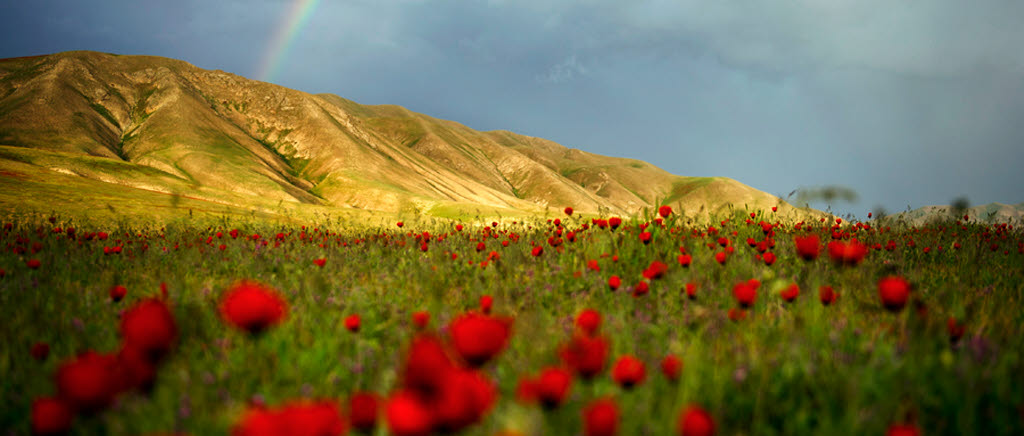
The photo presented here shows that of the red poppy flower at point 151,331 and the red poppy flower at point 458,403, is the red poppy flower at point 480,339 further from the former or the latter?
the red poppy flower at point 151,331

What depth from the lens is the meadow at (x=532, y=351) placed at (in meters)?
1.25

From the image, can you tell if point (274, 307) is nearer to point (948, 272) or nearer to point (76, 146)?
point (948, 272)

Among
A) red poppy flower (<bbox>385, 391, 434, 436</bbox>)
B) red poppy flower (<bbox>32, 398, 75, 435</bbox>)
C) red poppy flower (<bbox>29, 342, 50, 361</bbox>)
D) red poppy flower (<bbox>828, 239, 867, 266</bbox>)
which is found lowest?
red poppy flower (<bbox>29, 342, 50, 361</bbox>)

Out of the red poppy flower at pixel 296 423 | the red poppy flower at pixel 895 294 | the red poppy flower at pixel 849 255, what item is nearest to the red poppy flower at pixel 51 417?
the red poppy flower at pixel 296 423

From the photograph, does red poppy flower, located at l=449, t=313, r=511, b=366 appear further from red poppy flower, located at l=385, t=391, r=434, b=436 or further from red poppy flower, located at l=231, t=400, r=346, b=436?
red poppy flower, located at l=231, t=400, r=346, b=436

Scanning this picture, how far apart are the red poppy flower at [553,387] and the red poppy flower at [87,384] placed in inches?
49.3

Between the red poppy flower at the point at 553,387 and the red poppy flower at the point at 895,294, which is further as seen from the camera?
the red poppy flower at the point at 895,294

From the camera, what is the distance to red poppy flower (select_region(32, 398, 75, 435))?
116cm

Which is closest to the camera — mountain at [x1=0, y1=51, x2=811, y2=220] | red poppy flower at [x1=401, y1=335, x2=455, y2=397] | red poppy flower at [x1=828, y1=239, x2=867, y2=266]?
red poppy flower at [x1=401, y1=335, x2=455, y2=397]

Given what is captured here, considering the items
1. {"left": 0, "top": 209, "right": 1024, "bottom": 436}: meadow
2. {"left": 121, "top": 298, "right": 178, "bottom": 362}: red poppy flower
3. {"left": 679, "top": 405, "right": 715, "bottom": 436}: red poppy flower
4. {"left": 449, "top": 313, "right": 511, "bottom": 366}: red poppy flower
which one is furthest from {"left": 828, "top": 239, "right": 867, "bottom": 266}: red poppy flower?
{"left": 121, "top": 298, "right": 178, "bottom": 362}: red poppy flower

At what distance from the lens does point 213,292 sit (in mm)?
4297

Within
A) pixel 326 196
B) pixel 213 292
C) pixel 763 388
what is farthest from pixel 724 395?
pixel 326 196

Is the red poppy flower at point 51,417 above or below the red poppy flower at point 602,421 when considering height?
below

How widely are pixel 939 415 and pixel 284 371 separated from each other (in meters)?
3.11
